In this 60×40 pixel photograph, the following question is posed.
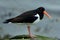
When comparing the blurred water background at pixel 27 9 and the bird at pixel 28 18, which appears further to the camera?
the blurred water background at pixel 27 9

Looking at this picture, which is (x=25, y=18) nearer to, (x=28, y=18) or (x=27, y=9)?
(x=28, y=18)

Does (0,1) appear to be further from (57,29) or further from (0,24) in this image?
(57,29)

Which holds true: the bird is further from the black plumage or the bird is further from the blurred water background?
the blurred water background

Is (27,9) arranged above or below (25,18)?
above

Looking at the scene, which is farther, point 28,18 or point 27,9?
point 27,9

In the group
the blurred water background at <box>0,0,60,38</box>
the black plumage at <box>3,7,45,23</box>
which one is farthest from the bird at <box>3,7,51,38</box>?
the blurred water background at <box>0,0,60,38</box>

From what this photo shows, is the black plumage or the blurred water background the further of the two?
the blurred water background

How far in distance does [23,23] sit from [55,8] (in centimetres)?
147

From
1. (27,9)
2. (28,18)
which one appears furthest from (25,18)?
(27,9)

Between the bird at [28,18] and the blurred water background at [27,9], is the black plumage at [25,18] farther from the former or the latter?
the blurred water background at [27,9]

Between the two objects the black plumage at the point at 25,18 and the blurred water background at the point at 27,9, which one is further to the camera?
the blurred water background at the point at 27,9

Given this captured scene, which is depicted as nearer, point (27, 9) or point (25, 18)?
point (25, 18)

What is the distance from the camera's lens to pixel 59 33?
20.8ft

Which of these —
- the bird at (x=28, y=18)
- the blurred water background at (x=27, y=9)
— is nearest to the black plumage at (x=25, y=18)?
the bird at (x=28, y=18)
